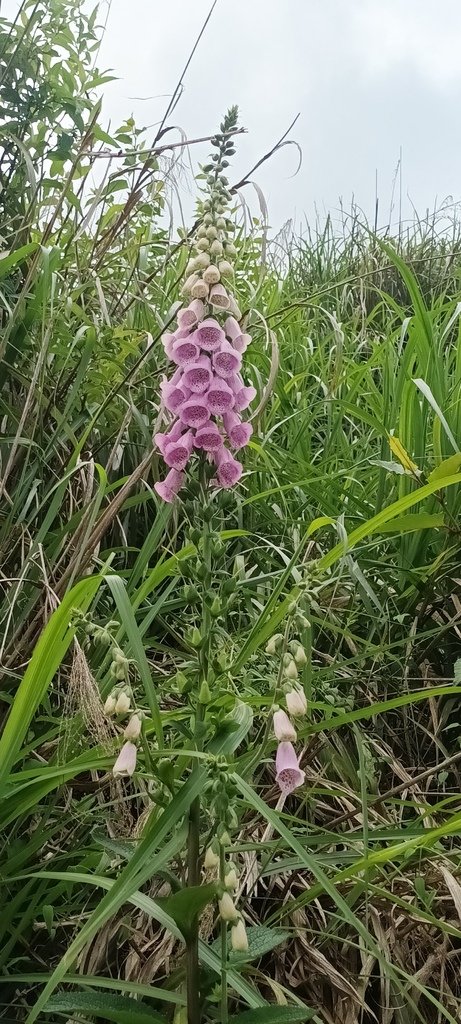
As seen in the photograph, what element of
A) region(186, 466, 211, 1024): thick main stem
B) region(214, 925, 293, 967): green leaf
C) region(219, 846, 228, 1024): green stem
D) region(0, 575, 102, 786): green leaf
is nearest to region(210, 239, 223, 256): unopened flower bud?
region(186, 466, 211, 1024): thick main stem

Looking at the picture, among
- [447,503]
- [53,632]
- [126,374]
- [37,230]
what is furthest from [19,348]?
[447,503]

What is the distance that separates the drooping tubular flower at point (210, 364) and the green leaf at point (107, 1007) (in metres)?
0.63

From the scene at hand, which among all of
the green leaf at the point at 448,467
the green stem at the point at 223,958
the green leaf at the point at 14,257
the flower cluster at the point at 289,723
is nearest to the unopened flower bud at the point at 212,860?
the green stem at the point at 223,958

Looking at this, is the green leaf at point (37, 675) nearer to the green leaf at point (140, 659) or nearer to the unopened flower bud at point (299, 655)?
the green leaf at point (140, 659)

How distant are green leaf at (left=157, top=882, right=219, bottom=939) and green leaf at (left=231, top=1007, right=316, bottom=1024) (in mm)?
113

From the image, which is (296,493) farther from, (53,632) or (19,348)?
(53,632)

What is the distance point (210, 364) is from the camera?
37.8 inches

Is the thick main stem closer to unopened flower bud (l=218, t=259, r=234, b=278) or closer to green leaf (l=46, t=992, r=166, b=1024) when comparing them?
green leaf (l=46, t=992, r=166, b=1024)

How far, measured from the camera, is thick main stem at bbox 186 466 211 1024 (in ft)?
2.88

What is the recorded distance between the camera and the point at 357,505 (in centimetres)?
188

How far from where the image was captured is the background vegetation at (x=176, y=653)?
1.02 metres

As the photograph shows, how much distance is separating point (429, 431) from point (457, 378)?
0.63 feet

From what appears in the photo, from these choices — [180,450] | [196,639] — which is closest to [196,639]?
[196,639]

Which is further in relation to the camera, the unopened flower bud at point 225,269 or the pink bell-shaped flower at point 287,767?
the unopened flower bud at point 225,269
